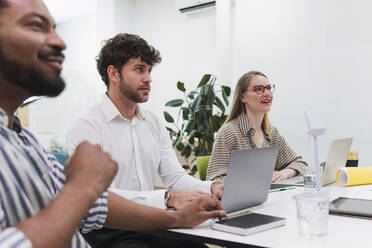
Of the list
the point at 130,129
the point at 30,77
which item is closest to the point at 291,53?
the point at 130,129

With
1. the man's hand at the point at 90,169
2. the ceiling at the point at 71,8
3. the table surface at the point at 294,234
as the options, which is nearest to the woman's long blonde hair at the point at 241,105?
the table surface at the point at 294,234

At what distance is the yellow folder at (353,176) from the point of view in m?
1.91

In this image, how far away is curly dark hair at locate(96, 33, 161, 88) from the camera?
2.15m

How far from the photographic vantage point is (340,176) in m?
1.95

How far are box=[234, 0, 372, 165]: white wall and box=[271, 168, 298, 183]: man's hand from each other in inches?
55.2

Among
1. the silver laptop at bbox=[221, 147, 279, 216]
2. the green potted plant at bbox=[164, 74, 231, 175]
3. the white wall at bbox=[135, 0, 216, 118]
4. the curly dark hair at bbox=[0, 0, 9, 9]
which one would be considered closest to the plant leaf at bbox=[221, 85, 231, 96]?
the green potted plant at bbox=[164, 74, 231, 175]

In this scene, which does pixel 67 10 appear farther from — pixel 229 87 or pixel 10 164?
pixel 10 164

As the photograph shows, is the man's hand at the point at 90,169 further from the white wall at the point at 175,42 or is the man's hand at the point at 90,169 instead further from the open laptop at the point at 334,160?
the white wall at the point at 175,42

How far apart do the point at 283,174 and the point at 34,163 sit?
1.77 m

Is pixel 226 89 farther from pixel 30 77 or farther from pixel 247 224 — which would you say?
pixel 30 77

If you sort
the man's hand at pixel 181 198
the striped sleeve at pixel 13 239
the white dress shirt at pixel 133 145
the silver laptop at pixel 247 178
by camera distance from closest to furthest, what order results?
1. the striped sleeve at pixel 13 239
2. the silver laptop at pixel 247 178
3. the man's hand at pixel 181 198
4. the white dress shirt at pixel 133 145

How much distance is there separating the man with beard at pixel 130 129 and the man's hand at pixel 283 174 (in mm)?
580

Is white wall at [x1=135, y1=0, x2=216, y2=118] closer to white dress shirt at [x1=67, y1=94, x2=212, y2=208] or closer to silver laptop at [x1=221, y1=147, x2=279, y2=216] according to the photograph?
white dress shirt at [x1=67, y1=94, x2=212, y2=208]

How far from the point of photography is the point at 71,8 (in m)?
5.68
